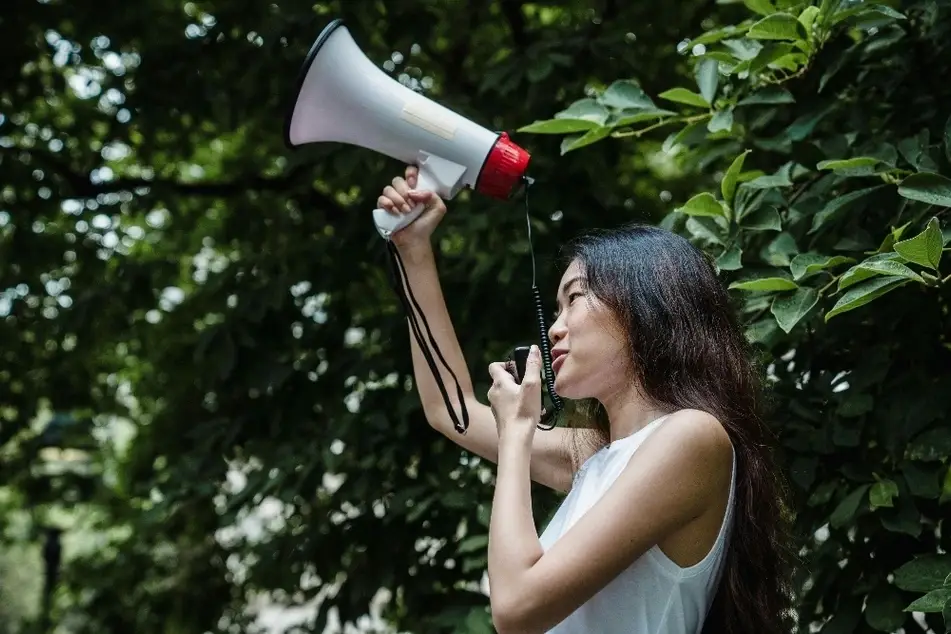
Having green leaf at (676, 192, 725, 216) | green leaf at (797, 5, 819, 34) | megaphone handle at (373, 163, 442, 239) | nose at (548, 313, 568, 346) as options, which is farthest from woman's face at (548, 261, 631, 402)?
green leaf at (797, 5, 819, 34)

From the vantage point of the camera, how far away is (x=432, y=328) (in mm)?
2188

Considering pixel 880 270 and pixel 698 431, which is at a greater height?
pixel 880 270

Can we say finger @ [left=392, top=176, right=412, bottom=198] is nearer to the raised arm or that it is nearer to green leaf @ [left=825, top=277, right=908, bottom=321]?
the raised arm

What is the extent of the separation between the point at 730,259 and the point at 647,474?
0.64 meters

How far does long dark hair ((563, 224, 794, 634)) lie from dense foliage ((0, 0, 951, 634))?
0.17 meters

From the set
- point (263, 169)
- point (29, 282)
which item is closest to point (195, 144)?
point (263, 169)

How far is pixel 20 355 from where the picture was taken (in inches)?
160

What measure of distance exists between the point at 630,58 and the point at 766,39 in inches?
36.5

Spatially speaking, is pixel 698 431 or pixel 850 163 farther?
pixel 850 163

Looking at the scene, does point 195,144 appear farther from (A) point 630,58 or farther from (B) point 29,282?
(A) point 630,58

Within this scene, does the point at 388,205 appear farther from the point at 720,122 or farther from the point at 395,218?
the point at 720,122

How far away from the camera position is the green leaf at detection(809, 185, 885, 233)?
2035 mm

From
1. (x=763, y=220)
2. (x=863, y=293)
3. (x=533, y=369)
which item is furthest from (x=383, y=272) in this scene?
(x=863, y=293)

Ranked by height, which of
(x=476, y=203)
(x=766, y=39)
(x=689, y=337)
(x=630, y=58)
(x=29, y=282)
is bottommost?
(x=29, y=282)
